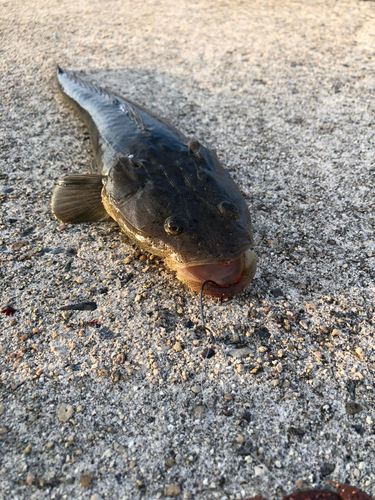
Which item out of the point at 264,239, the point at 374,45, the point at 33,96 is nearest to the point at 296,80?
the point at 374,45

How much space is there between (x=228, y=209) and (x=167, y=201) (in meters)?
0.35

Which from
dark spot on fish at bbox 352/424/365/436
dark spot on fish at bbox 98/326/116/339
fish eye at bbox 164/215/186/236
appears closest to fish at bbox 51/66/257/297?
fish eye at bbox 164/215/186/236

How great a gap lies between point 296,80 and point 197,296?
3.09 m

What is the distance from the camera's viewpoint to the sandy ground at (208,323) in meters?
1.66

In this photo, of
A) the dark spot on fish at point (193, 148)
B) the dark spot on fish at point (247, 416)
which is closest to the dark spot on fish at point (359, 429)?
the dark spot on fish at point (247, 416)

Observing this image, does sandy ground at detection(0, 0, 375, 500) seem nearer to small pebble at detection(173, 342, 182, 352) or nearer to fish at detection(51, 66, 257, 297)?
small pebble at detection(173, 342, 182, 352)

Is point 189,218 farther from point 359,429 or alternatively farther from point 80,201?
point 359,429

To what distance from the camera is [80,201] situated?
9.12ft

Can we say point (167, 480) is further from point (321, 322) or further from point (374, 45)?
point (374, 45)

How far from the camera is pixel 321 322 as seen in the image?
216 centimetres

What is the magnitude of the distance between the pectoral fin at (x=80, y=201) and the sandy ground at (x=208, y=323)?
9 centimetres

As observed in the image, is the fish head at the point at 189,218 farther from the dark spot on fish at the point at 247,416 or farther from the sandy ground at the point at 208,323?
the dark spot on fish at the point at 247,416

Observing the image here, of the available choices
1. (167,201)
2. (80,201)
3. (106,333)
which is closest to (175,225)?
(167,201)

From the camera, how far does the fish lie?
83.5 inches
